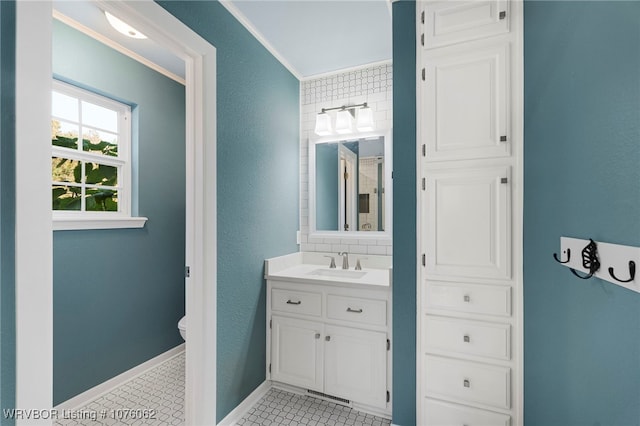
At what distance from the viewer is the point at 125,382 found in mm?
2295

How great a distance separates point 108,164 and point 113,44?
0.88 m

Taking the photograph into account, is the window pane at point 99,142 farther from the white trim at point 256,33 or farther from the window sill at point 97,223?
the white trim at point 256,33

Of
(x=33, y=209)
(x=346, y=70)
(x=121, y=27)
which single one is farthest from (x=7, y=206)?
(x=346, y=70)

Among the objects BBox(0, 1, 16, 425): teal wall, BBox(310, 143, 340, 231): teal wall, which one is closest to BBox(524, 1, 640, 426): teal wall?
BBox(310, 143, 340, 231): teal wall

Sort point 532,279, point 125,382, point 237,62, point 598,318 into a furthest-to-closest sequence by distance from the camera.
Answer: point 125,382 < point 237,62 < point 532,279 < point 598,318

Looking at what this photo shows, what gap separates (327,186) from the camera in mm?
2719

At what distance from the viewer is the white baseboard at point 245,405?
1811mm

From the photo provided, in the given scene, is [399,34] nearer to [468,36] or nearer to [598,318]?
[468,36]

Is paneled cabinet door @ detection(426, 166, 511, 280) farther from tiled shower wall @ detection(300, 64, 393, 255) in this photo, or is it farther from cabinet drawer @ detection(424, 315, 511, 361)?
tiled shower wall @ detection(300, 64, 393, 255)

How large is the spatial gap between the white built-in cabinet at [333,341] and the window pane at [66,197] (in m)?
1.49

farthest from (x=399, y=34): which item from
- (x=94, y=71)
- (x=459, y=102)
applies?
(x=94, y=71)

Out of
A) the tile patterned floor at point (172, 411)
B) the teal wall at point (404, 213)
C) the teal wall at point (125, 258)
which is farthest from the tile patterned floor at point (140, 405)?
the teal wall at point (404, 213)

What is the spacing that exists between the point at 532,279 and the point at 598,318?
57cm

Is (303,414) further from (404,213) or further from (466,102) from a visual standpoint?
(466,102)
